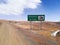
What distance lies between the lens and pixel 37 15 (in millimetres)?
33969

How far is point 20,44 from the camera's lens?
638 inches

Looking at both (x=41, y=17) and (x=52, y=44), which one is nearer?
(x=52, y=44)

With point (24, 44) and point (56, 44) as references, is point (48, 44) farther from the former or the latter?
point (24, 44)

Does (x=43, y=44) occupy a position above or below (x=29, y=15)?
below

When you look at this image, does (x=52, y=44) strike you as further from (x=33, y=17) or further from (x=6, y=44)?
(x=33, y=17)

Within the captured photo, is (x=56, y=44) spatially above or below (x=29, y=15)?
below

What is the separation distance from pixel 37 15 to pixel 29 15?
1.36 m

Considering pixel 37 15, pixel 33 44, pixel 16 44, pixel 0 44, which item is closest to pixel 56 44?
Answer: pixel 33 44

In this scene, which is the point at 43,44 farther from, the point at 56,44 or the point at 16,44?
the point at 16,44

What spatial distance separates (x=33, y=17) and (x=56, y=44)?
1797 centimetres

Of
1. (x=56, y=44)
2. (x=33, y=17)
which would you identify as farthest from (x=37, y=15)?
(x=56, y=44)

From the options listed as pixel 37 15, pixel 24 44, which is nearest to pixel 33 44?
pixel 24 44

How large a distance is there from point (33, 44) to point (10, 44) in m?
1.80

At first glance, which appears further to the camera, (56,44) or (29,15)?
(29,15)
